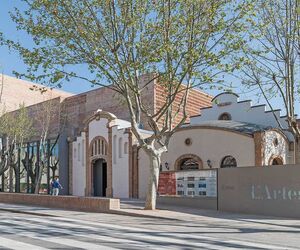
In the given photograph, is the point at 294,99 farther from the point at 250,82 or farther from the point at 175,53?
the point at 175,53

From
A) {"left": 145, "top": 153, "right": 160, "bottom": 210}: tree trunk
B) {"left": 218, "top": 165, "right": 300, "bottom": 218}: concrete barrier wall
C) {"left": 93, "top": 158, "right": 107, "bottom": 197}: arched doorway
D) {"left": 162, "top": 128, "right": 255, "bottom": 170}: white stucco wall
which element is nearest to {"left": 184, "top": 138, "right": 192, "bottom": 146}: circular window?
{"left": 162, "top": 128, "right": 255, "bottom": 170}: white stucco wall

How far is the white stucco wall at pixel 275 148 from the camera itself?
27.4 metres

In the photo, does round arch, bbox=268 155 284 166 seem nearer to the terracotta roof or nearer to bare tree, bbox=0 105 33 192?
the terracotta roof

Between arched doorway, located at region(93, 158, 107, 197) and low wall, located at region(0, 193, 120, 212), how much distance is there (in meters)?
8.78

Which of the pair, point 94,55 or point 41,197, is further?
point 41,197

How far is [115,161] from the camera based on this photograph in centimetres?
3459

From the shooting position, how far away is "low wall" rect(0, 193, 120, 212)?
67.9 ft

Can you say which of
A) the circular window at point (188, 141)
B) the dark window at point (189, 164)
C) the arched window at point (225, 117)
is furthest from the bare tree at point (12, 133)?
the arched window at point (225, 117)

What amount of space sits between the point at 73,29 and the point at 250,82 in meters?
9.36

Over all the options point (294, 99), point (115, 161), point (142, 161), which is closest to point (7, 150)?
point (115, 161)

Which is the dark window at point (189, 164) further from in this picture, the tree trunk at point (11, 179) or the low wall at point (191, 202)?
the tree trunk at point (11, 179)

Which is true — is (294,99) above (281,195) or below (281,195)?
above

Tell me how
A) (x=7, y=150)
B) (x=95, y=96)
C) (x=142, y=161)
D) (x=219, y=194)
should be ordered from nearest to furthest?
1. (x=219, y=194)
2. (x=142, y=161)
3. (x=7, y=150)
4. (x=95, y=96)

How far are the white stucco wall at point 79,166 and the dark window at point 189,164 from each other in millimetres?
10055
